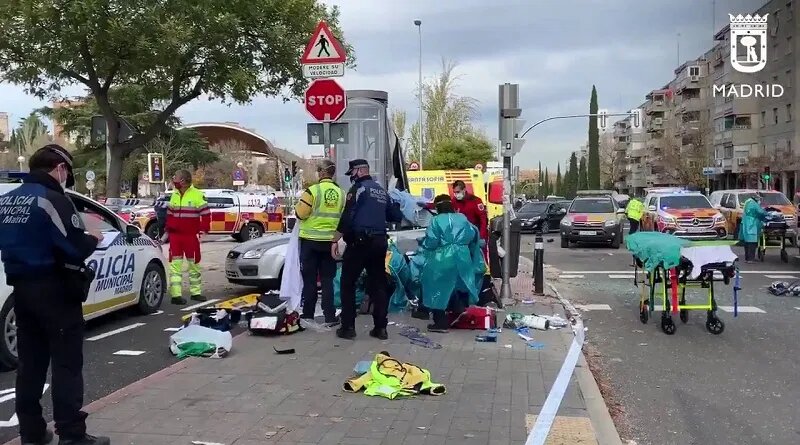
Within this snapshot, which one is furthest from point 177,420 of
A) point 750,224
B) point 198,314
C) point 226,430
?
point 750,224

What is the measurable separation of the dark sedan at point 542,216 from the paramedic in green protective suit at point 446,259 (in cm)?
2317

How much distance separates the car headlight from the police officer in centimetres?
628

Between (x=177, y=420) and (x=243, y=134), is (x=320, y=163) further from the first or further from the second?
(x=243, y=134)

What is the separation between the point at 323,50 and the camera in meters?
8.82

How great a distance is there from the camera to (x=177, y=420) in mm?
4945

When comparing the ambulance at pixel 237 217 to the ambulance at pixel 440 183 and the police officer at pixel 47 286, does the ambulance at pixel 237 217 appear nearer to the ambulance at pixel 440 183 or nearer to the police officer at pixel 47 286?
the ambulance at pixel 440 183

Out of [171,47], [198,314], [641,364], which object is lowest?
[641,364]

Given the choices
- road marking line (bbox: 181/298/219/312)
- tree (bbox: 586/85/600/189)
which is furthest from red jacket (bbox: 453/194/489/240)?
tree (bbox: 586/85/600/189)

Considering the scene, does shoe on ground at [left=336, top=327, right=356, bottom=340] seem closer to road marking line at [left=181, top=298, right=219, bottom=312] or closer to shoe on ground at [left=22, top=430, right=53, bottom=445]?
road marking line at [left=181, top=298, right=219, bottom=312]

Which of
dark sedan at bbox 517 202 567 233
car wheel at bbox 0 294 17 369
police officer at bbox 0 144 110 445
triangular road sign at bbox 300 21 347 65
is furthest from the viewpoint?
dark sedan at bbox 517 202 567 233

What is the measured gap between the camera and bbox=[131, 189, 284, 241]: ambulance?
81.1ft

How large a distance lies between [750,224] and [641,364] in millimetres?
10785

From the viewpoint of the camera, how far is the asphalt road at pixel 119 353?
589cm

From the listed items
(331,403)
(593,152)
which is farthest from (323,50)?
(593,152)
